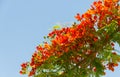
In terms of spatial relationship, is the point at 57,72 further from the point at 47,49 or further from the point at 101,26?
the point at 101,26

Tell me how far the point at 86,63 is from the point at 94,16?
1625 mm

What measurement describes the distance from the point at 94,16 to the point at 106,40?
99 centimetres

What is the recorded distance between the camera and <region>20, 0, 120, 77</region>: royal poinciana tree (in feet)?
57.2

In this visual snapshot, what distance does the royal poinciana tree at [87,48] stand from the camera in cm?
1742

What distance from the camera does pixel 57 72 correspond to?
1772 centimetres

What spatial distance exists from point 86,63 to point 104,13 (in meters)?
1.78

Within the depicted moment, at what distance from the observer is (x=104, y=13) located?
57.9 ft

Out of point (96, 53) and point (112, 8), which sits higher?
point (112, 8)


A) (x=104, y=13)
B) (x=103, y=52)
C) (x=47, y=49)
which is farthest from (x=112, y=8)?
(x=47, y=49)

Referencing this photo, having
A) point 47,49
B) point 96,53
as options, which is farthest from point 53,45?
point 96,53

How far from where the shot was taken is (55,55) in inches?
696

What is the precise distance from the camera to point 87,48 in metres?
17.6

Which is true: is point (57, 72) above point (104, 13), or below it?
below

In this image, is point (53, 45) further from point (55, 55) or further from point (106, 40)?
point (106, 40)
